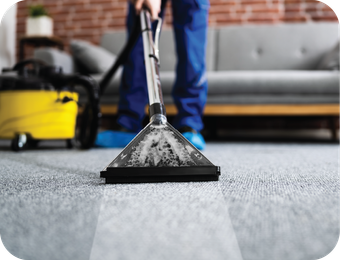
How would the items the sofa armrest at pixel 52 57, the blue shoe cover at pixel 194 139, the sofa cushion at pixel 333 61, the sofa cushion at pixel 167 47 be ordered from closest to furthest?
the blue shoe cover at pixel 194 139
the sofa cushion at pixel 333 61
the sofa armrest at pixel 52 57
the sofa cushion at pixel 167 47

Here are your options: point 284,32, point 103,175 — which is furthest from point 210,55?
point 103,175

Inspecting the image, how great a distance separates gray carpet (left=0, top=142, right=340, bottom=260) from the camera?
25 centimetres

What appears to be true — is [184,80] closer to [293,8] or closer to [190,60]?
[190,60]

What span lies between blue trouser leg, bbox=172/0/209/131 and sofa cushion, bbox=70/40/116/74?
1043mm

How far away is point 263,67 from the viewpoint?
2.17 metres

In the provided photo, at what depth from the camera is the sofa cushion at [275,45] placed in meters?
2.10

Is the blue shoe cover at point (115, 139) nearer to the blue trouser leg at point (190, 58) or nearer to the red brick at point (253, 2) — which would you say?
the blue trouser leg at point (190, 58)

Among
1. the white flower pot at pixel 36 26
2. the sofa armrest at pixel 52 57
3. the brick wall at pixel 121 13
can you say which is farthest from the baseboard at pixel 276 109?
the white flower pot at pixel 36 26

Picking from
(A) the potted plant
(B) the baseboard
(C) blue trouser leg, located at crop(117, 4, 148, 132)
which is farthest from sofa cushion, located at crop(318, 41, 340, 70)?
(A) the potted plant

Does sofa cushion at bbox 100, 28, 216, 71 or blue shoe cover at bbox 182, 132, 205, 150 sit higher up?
sofa cushion at bbox 100, 28, 216, 71

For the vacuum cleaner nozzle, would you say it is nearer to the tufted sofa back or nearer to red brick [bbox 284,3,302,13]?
the tufted sofa back

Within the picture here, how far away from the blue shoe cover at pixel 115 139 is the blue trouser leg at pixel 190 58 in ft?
0.68

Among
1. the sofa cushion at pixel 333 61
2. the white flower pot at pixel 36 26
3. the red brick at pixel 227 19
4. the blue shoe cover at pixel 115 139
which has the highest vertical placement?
the red brick at pixel 227 19

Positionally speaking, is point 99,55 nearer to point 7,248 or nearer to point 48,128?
point 48,128
